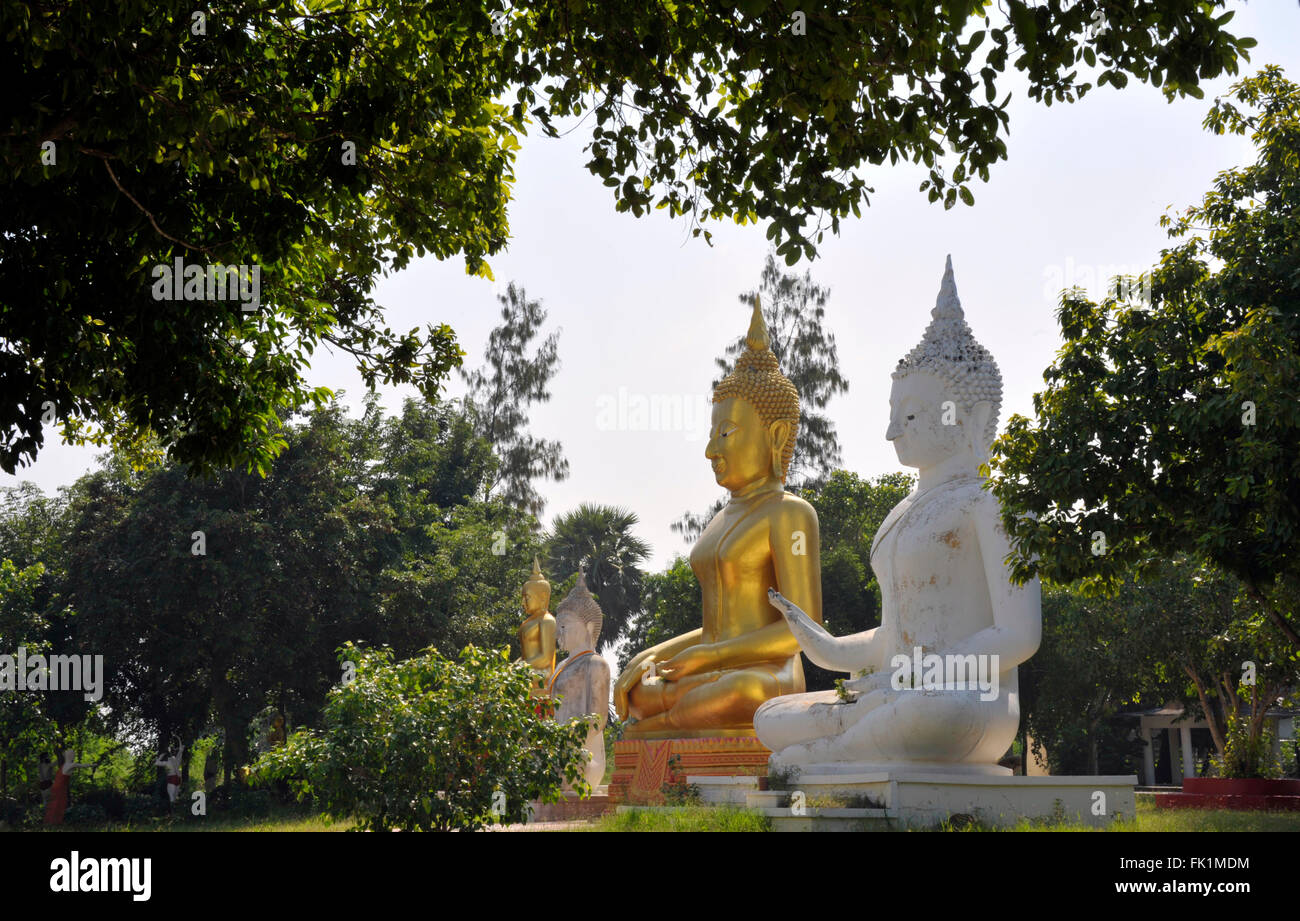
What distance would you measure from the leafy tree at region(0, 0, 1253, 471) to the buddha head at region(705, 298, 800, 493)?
17.1 feet

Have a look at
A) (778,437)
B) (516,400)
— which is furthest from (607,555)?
(778,437)

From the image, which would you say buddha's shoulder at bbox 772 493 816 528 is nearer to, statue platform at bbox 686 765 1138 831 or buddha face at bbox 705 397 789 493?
buddha face at bbox 705 397 789 493

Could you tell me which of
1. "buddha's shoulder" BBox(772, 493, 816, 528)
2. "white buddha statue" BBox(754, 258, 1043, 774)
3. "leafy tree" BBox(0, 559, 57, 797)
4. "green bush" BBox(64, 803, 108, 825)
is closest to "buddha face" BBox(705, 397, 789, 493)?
"buddha's shoulder" BBox(772, 493, 816, 528)

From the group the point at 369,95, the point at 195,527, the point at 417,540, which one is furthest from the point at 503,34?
the point at 417,540

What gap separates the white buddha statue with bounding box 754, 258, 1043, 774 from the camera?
311 inches

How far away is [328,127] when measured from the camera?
6449 mm

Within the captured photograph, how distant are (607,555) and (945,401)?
1195 inches

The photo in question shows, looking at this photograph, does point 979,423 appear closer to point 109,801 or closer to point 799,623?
point 799,623

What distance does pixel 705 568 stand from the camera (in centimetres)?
1254

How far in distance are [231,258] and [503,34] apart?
1.94 metres

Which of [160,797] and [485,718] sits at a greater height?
[485,718]
